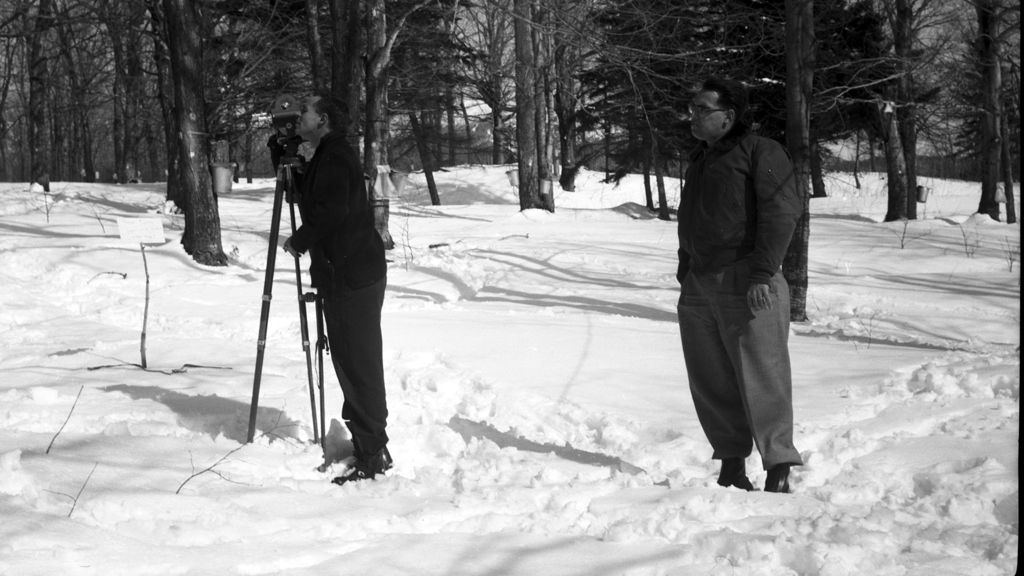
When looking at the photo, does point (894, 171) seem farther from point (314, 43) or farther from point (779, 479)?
point (779, 479)

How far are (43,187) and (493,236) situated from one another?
584 inches

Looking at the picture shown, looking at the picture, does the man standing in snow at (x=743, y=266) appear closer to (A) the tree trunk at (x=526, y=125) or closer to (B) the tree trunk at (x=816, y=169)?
(A) the tree trunk at (x=526, y=125)

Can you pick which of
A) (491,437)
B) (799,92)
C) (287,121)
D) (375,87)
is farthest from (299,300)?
(375,87)

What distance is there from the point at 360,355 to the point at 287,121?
3.91 ft

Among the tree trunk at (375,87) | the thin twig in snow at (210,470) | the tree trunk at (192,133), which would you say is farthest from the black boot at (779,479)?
the tree trunk at (192,133)

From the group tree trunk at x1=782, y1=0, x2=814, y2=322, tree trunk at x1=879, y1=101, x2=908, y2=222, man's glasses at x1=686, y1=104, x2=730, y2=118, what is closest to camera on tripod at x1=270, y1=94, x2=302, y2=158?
man's glasses at x1=686, y1=104, x2=730, y2=118

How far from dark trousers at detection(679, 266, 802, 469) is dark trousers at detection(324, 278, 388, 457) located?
1516 millimetres

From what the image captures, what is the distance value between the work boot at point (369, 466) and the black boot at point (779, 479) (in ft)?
5.94

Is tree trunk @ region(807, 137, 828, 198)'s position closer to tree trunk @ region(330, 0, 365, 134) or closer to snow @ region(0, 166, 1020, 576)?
tree trunk @ region(330, 0, 365, 134)

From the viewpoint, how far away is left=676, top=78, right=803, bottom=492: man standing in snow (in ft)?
13.8

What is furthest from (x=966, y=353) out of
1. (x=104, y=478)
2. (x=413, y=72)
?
(x=413, y=72)

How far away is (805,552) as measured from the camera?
302 cm

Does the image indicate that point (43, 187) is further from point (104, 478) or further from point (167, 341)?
point (104, 478)

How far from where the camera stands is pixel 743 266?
14.2 ft
